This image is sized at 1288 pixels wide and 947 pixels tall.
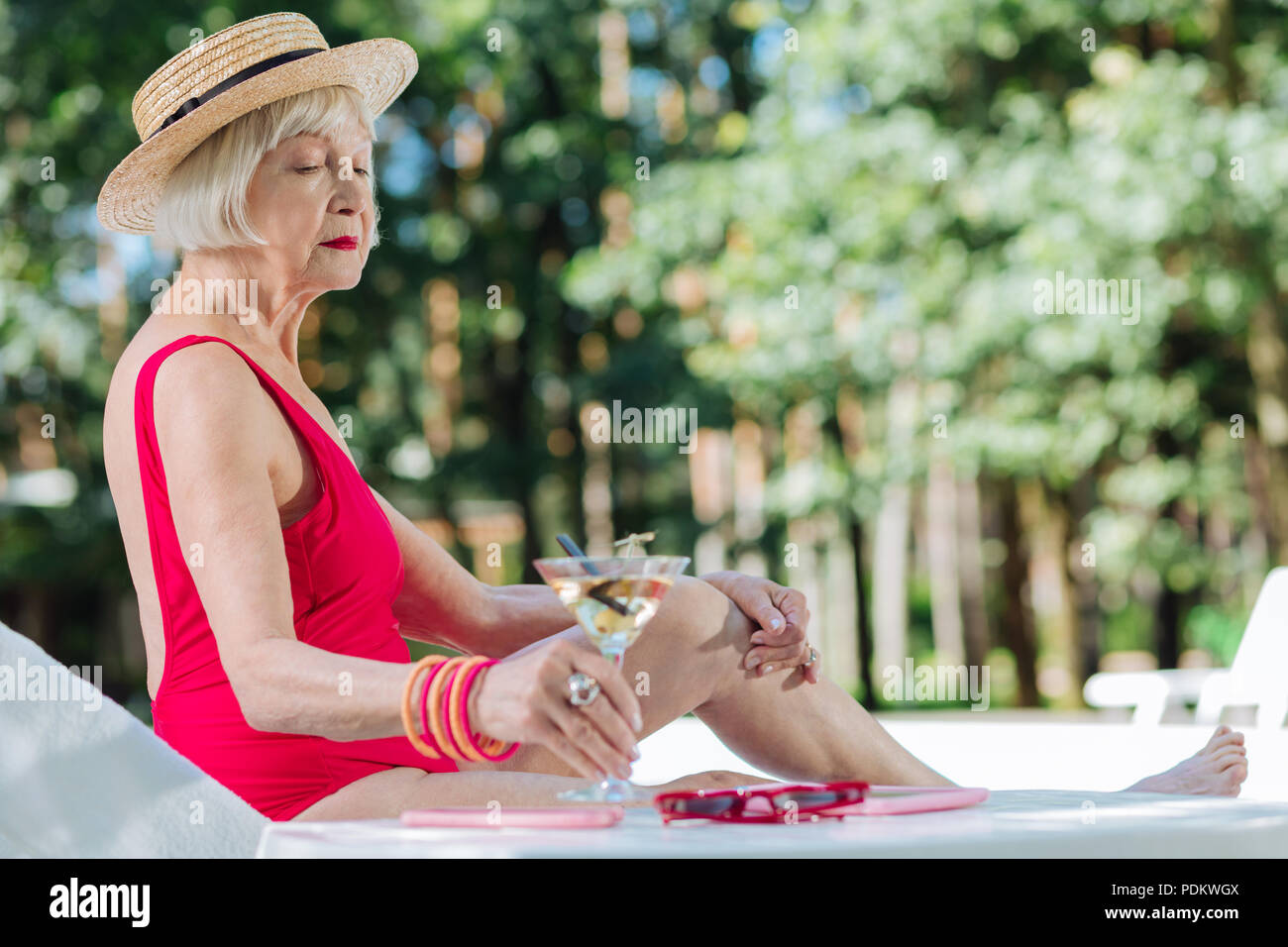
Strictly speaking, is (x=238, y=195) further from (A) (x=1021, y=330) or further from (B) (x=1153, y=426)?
(B) (x=1153, y=426)

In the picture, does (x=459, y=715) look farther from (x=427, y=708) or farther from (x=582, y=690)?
(x=582, y=690)


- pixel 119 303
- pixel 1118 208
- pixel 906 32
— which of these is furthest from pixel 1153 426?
pixel 119 303

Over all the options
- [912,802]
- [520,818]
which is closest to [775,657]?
[912,802]

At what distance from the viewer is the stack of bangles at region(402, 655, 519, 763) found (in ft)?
5.39

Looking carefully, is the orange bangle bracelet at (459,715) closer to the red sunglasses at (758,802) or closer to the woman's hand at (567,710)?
the woman's hand at (567,710)

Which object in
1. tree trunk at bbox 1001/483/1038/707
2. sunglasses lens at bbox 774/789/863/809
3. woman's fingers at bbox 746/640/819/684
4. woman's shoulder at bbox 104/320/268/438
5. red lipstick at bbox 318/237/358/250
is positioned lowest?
tree trunk at bbox 1001/483/1038/707

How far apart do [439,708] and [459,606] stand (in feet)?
3.61

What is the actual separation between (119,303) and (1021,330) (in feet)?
27.2

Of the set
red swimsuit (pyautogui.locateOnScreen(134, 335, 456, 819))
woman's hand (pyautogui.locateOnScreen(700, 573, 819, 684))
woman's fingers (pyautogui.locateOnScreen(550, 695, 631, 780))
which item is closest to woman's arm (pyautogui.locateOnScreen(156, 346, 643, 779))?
woman's fingers (pyautogui.locateOnScreen(550, 695, 631, 780))

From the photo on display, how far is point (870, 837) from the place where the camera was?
1.59 m

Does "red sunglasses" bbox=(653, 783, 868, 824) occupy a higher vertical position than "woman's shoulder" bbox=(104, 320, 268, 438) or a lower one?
lower

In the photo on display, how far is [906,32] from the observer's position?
1024 centimetres

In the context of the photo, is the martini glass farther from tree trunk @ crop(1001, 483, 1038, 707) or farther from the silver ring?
tree trunk @ crop(1001, 483, 1038, 707)

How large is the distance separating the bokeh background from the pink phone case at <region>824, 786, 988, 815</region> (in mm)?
7620
